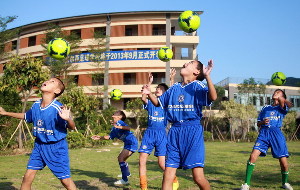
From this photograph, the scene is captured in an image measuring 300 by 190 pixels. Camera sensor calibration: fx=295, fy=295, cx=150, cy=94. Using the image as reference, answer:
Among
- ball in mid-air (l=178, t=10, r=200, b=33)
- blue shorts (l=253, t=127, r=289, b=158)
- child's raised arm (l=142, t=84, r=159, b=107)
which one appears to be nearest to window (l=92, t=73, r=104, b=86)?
ball in mid-air (l=178, t=10, r=200, b=33)

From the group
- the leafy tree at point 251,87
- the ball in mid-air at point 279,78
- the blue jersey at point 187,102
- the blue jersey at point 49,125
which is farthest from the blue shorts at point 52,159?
the leafy tree at point 251,87

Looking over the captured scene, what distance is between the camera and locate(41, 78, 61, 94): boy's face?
4855mm

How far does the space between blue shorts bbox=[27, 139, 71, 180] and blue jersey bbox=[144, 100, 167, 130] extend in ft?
8.46

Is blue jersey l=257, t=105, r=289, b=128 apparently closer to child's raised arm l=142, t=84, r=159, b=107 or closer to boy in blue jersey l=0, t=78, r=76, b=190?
child's raised arm l=142, t=84, r=159, b=107

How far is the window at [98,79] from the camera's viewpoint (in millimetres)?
35125

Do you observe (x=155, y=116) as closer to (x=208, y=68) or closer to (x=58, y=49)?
(x=208, y=68)

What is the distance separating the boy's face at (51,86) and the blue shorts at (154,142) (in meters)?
2.53

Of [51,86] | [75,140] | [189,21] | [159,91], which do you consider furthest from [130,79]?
[51,86]

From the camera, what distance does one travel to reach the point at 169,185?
13.5 ft

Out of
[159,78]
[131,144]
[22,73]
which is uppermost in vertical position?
[159,78]

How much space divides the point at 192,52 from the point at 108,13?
465 inches

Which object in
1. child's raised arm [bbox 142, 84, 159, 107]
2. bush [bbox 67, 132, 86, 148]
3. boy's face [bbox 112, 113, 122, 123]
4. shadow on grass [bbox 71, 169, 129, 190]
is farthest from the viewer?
bush [bbox 67, 132, 86, 148]

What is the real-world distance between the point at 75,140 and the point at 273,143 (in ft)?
45.0

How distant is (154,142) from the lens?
677 cm
